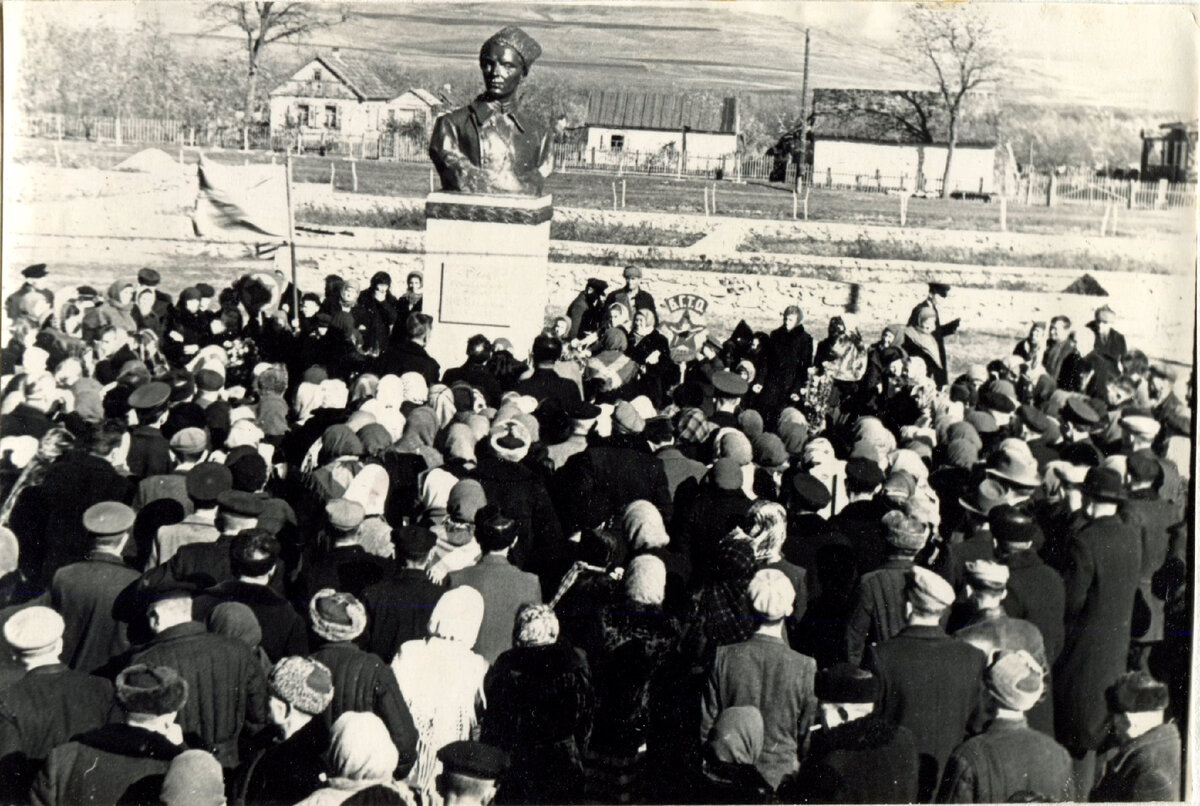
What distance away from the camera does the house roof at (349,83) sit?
18609 mm

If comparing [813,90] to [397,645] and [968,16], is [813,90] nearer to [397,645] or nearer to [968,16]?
[968,16]

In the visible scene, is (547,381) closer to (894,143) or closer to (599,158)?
(599,158)

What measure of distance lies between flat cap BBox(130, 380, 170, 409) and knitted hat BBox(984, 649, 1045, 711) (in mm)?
4800

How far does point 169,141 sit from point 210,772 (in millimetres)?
14958

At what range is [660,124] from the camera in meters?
22.0

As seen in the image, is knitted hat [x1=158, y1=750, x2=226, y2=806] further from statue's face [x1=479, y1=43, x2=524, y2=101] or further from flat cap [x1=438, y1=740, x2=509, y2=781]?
statue's face [x1=479, y1=43, x2=524, y2=101]

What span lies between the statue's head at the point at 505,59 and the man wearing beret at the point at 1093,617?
5.49 m

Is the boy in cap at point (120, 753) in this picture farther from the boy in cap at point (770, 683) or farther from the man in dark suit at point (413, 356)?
the man in dark suit at point (413, 356)

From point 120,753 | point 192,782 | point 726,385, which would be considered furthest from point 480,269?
point 192,782

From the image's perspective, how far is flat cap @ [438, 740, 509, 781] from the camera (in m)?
5.79

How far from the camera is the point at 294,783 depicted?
5824 mm

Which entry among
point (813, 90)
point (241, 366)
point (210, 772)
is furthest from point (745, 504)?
point (813, 90)

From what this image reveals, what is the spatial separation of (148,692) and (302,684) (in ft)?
1.77

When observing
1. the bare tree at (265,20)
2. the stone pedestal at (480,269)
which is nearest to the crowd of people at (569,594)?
the stone pedestal at (480,269)
